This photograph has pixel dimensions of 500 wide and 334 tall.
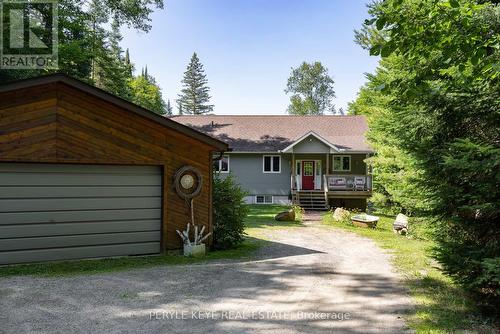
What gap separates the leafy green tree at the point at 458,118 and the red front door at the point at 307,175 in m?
17.2

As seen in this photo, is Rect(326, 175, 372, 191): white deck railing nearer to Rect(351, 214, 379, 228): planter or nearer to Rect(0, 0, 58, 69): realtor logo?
Rect(351, 214, 379, 228): planter

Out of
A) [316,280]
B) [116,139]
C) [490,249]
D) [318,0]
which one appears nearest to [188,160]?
[116,139]

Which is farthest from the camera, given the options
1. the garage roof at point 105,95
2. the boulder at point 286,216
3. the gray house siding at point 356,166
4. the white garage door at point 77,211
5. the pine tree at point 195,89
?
the pine tree at point 195,89

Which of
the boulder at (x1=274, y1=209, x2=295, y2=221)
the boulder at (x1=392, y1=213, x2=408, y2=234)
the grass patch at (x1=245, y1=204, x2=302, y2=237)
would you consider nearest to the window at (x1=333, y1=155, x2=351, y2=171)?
the grass patch at (x1=245, y1=204, x2=302, y2=237)

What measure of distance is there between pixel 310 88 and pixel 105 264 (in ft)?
155

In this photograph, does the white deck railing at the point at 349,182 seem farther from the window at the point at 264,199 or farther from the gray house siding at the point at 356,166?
the window at the point at 264,199

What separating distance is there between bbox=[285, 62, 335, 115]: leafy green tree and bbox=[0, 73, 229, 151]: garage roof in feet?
142

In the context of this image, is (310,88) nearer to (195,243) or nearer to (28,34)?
(28,34)

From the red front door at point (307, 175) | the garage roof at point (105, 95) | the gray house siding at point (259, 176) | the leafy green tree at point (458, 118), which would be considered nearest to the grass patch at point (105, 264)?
the garage roof at point (105, 95)

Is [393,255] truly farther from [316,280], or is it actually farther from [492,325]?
[492,325]

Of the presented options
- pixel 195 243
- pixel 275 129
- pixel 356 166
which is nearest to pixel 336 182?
pixel 356 166

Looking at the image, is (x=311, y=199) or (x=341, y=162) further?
(x=341, y=162)

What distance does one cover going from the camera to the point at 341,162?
79.7 ft

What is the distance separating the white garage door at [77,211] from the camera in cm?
764
